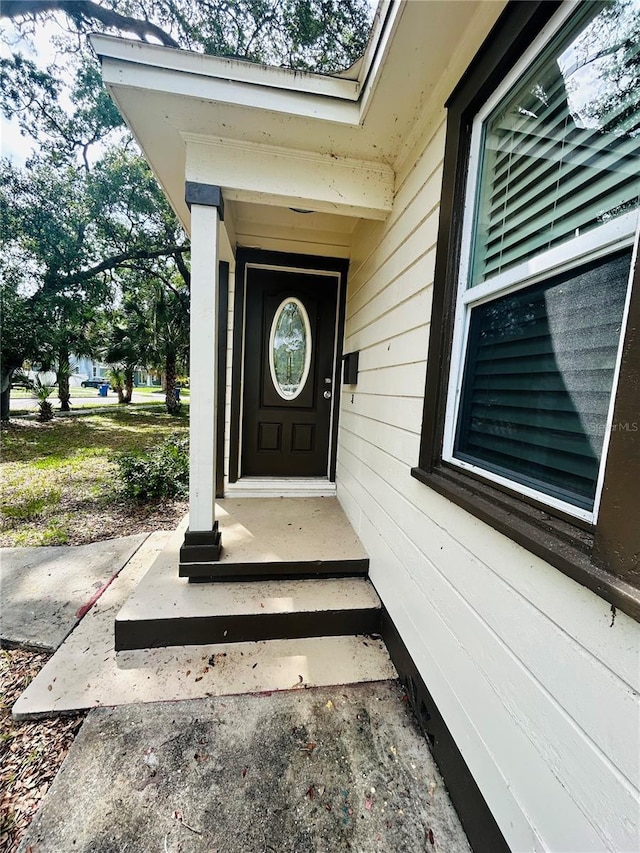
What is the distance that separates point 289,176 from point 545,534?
2.05 metres

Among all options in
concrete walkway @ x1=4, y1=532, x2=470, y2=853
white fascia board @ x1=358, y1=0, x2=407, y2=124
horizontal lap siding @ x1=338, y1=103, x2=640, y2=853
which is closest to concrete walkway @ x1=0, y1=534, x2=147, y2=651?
concrete walkway @ x1=4, y1=532, x2=470, y2=853

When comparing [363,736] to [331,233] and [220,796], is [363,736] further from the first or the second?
[331,233]

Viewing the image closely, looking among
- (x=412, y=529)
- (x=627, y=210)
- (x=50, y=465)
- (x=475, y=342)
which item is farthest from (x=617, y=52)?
(x=50, y=465)

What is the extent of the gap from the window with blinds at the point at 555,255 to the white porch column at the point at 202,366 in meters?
1.27

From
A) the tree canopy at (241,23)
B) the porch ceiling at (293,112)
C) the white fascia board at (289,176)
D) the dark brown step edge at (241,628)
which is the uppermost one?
the tree canopy at (241,23)

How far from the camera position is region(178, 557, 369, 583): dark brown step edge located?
6.39 ft

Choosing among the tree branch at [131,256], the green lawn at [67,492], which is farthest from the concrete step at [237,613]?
the tree branch at [131,256]

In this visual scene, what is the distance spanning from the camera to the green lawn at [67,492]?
3.11 metres

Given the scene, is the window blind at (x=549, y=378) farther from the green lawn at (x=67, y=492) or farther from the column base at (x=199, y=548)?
the green lawn at (x=67, y=492)

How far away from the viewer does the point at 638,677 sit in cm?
62

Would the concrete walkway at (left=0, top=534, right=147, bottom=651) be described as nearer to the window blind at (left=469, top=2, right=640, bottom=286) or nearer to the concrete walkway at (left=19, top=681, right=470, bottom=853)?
the concrete walkway at (left=19, top=681, right=470, bottom=853)

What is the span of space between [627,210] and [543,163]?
0.36 meters

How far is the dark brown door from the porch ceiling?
110 centimetres

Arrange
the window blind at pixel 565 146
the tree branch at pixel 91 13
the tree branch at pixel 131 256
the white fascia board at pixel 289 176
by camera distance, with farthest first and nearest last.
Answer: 1. the tree branch at pixel 131 256
2. the tree branch at pixel 91 13
3. the white fascia board at pixel 289 176
4. the window blind at pixel 565 146
